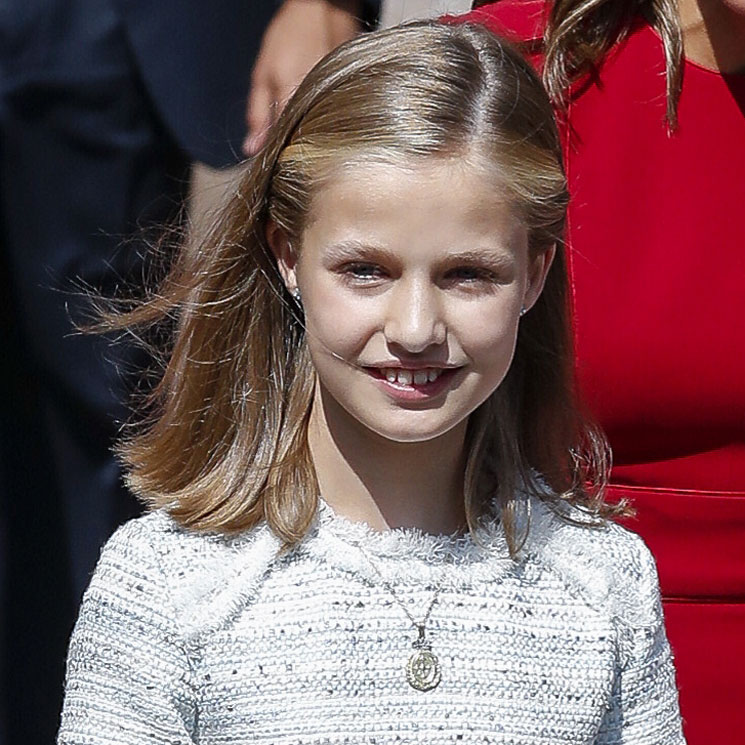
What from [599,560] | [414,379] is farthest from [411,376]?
[599,560]

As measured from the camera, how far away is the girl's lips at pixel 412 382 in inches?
66.2

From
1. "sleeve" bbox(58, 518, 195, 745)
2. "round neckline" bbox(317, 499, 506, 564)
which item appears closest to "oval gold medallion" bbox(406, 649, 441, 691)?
"round neckline" bbox(317, 499, 506, 564)

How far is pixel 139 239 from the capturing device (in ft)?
8.29

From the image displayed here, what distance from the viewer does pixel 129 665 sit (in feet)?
5.65

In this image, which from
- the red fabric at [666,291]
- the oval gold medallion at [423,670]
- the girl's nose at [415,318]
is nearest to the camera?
the girl's nose at [415,318]

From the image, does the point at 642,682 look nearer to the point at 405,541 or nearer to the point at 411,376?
the point at 405,541

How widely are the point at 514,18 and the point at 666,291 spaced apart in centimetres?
39

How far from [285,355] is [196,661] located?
1.14 feet

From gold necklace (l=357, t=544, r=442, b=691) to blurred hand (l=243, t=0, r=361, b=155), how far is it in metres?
0.98

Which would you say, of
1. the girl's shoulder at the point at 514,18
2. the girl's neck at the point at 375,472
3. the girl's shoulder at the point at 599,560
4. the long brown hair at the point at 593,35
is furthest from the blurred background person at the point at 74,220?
the girl's shoulder at the point at 599,560

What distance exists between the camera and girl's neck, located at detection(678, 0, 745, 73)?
81.2 inches

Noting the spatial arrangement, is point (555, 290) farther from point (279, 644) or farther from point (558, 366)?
point (279, 644)

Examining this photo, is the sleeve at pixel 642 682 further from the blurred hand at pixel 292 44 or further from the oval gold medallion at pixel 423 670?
the blurred hand at pixel 292 44

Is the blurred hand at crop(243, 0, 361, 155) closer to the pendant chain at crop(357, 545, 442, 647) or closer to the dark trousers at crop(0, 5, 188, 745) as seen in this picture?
the dark trousers at crop(0, 5, 188, 745)
